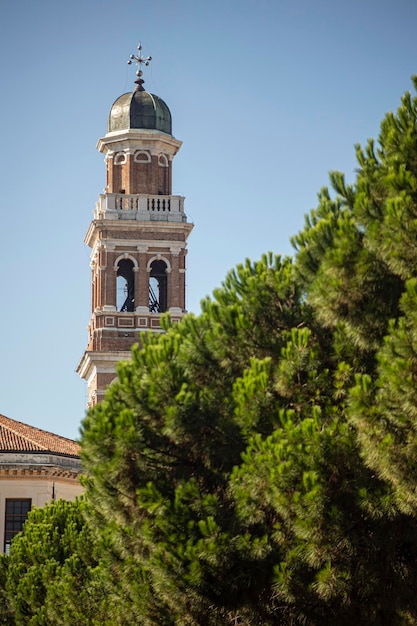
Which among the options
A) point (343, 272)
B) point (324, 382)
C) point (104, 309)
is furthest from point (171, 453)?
point (104, 309)

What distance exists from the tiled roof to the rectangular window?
1.82 meters

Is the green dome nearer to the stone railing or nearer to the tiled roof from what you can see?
the stone railing

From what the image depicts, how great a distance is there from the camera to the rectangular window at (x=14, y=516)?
158ft

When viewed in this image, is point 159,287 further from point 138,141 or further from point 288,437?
point 288,437

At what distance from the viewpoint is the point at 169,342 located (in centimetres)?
2197

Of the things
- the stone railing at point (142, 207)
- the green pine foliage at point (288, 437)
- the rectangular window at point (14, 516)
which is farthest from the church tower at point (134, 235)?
the green pine foliage at point (288, 437)

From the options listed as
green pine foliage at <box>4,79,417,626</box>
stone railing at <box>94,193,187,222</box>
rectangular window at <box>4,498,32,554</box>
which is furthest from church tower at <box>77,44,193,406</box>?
green pine foliage at <box>4,79,417,626</box>

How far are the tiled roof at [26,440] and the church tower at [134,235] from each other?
3008 millimetres

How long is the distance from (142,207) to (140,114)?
4.06m

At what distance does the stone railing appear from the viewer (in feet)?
185

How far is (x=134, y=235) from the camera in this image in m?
56.5

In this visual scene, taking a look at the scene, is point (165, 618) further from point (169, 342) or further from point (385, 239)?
point (385, 239)

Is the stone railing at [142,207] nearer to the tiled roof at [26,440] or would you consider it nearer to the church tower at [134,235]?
the church tower at [134,235]

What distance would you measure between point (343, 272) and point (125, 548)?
6.31 metres
